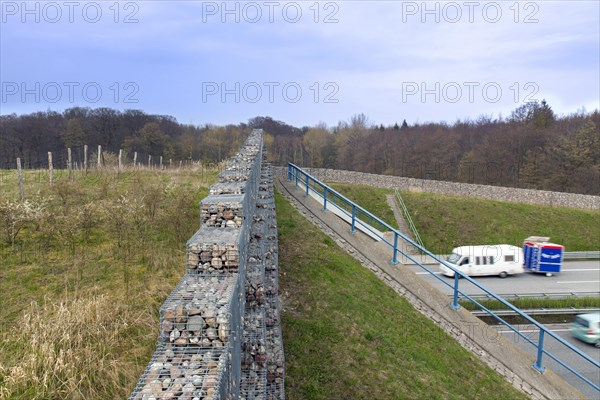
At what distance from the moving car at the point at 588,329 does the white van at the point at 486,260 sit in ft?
20.2

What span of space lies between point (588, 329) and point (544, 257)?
8.07 metres

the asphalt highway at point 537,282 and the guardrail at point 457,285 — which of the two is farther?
the asphalt highway at point 537,282

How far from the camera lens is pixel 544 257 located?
20.8 meters

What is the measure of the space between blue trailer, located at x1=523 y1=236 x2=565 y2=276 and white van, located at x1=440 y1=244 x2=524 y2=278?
1160mm

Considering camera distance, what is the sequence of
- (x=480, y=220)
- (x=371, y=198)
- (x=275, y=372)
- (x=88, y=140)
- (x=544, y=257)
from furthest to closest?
1. (x=88, y=140)
2. (x=371, y=198)
3. (x=480, y=220)
4. (x=544, y=257)
5. (x=275, y=372)

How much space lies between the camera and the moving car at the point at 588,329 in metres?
13.5

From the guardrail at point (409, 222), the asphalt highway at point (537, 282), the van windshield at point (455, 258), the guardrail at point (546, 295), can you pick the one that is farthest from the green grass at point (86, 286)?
the guardrail at point (409, 222)

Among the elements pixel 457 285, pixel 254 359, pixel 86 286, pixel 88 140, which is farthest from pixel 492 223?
pixel 88 140

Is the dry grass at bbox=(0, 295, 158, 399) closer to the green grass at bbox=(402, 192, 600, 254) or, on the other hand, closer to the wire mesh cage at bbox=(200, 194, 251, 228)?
the wire mesh cage at bbox=(200, 194, 251, 228)

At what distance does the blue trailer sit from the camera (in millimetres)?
20719

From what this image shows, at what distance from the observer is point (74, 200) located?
12.1 m

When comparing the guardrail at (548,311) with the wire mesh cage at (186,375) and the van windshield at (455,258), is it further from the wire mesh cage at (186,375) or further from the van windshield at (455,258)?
the wire mesh cage at (186,375)

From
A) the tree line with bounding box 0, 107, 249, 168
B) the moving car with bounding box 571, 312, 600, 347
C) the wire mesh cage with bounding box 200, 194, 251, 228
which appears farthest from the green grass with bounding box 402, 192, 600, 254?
the tree line with bounding box 0, 107, 249, 168

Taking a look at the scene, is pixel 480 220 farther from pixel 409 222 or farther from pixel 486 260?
pixel 486 260
